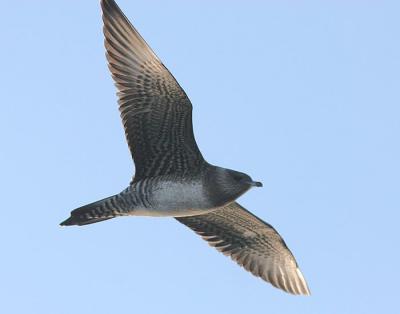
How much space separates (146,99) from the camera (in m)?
16.4

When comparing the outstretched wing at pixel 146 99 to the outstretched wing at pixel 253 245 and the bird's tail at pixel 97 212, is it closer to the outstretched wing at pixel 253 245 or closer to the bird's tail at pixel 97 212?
the bird's tail at pixel 97 212

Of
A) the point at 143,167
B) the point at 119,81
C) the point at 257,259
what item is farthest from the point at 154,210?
the point at 257,259

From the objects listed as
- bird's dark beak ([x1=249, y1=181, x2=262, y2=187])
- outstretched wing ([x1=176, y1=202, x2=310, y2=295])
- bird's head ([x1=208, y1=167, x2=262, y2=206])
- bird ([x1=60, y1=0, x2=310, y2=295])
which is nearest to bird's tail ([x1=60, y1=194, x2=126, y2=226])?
bird ([x1=60, y1=0, x2=310, y2=295])

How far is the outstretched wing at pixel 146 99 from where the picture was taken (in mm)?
16203

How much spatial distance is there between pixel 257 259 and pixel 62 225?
16.4ft

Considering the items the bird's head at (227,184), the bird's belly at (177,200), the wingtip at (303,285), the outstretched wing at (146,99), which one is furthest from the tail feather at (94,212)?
the wingtip at (303,285)

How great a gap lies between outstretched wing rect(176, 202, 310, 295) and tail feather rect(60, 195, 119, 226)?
2.90 meters

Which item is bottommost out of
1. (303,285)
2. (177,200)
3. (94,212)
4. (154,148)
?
(303,285)

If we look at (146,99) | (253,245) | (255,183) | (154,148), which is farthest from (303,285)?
(146,99)

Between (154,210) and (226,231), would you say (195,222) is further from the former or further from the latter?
(154,210)

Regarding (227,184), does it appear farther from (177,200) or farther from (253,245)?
(253,245)

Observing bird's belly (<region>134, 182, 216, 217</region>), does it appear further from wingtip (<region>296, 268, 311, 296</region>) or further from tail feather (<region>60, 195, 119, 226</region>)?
wingtip (<region>296, 268, 311, 296</region>)

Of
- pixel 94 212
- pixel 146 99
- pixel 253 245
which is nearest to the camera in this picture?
pixel 94 212

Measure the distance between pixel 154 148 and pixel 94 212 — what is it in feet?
5.26
